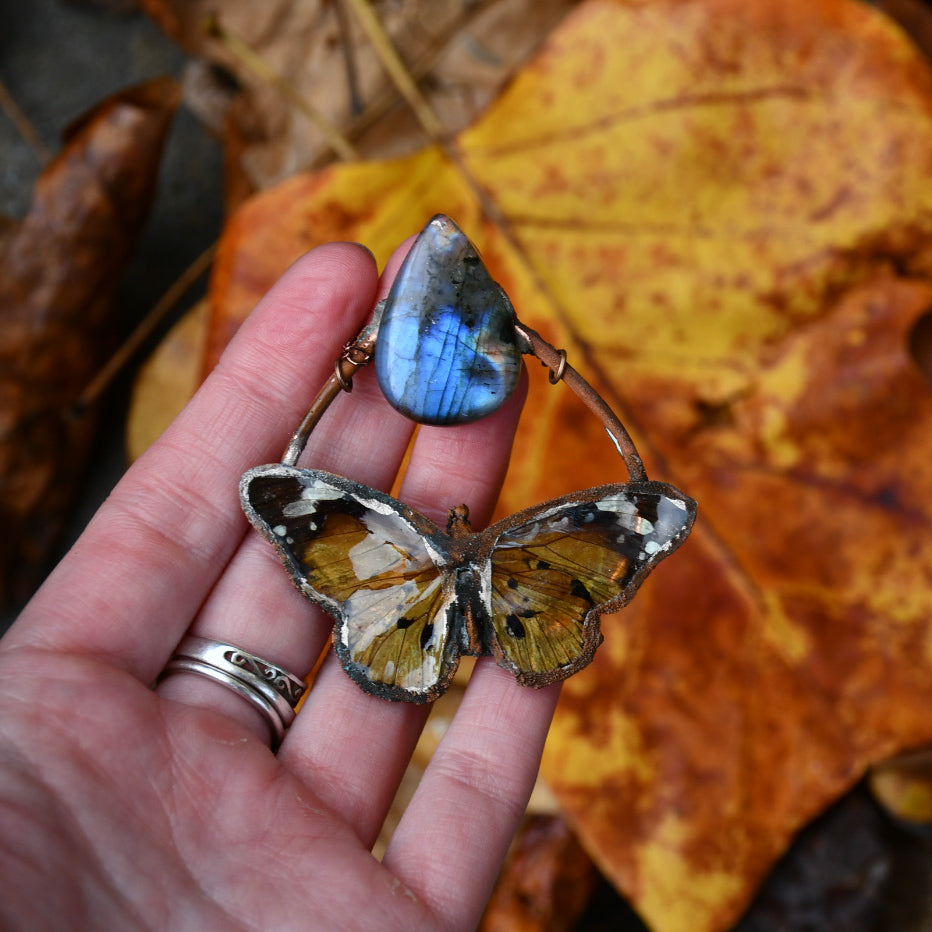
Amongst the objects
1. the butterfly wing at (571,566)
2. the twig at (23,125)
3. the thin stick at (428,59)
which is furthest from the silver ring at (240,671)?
the twig at (23,125)

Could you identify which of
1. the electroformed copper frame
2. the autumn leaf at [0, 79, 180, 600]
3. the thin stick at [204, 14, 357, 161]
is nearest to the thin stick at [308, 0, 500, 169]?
the thin stick at [204, 14, 357, 161]

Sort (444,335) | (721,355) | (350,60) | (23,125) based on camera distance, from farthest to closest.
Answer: (23,125) → (350,60) → (721,355) → (444,335)

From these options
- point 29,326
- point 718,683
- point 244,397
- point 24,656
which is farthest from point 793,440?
point 29,326

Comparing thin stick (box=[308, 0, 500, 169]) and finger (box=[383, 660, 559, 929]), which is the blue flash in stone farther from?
thin stick (box=[308, 0, 500, 169])

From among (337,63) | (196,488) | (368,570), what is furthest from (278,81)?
(368,570)

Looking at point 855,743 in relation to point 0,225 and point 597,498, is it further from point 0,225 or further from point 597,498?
point 0,225

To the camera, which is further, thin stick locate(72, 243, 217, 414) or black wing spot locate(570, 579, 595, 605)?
thin stick locate(72, 243, 217, 414)

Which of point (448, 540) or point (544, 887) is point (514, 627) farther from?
point (544, 887)
